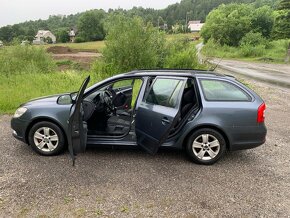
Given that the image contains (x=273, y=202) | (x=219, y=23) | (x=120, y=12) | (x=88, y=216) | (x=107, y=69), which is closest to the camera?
(x=88, y=216)

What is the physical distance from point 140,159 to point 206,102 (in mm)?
1549

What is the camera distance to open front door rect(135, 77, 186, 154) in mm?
4492

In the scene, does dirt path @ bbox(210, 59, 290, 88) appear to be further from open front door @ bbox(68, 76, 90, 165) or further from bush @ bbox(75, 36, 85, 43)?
bush @ bbox(75, 36, 85, 43)

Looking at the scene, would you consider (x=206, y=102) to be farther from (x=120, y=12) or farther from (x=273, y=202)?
(x=120, y=12)

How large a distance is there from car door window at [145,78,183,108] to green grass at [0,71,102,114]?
5.29 m

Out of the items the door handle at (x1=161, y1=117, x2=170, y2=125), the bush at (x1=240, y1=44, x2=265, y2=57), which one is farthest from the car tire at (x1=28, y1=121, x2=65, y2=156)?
the bush at (x1=240, y1=44, x2=265, y2=57)

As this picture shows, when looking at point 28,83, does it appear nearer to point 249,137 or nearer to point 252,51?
point 249,137

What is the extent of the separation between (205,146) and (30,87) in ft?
26.5

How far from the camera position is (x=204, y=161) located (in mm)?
4879

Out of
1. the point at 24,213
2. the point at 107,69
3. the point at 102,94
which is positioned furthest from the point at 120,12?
the point at 24,213

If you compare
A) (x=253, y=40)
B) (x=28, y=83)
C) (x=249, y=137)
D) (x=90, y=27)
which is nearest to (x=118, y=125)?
(x=249, y=137)

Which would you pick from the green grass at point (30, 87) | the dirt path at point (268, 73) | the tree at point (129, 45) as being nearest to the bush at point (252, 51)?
the dirt path at point (268, 73)

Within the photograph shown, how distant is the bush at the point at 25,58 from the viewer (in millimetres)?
16253

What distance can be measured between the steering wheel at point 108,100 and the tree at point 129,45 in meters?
8.31
